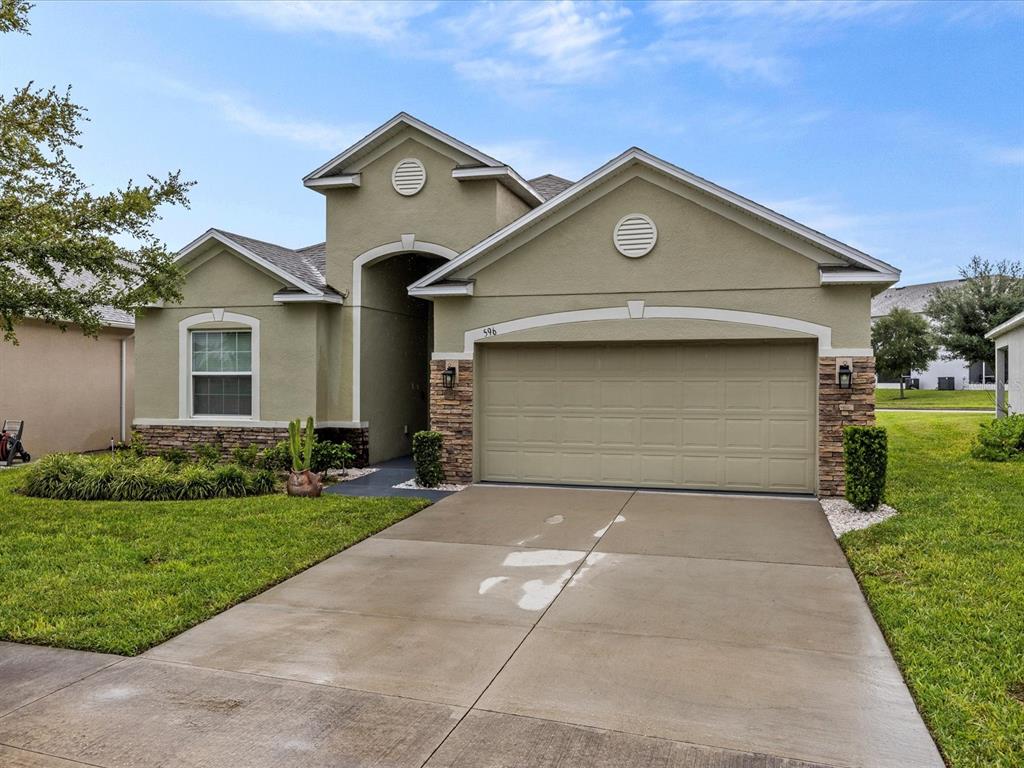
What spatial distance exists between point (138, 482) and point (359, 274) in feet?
17.6

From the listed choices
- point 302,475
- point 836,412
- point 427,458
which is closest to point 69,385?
point 302,475

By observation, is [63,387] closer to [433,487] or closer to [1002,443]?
[433,487]

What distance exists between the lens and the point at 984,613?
231 inches

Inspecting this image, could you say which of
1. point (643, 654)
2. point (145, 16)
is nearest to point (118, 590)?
point (643, 654)

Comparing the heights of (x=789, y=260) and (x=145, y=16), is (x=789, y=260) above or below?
below

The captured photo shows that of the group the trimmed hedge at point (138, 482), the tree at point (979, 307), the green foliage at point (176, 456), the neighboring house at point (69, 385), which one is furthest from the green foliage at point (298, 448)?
the tree at point (979, 307)

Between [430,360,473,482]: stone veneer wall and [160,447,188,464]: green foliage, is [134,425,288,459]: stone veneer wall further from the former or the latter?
[430,360,473,482]: stone veneer wall

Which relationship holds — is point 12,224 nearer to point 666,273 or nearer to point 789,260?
point 666,273

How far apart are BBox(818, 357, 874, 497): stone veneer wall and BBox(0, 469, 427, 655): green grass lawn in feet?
18.9

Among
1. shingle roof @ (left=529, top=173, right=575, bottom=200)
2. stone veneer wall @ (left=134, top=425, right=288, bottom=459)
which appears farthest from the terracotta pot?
shingle roof @ (left=529, top=173, right=575, bottom=200)

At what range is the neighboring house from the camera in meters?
15.9

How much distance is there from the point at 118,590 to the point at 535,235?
7658mm

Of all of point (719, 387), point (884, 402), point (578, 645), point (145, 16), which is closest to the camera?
point (578, 645)

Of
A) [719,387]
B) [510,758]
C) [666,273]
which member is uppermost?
[666,273]
